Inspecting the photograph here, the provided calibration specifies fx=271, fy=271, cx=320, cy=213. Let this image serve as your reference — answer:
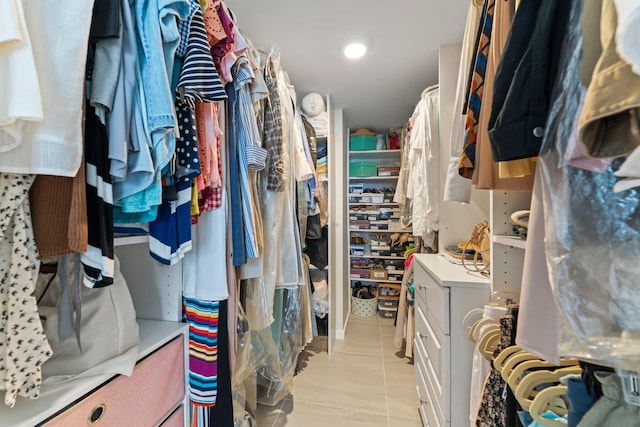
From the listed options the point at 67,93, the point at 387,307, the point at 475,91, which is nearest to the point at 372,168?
the point at 387,307

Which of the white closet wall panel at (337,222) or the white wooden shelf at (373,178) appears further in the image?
the white wooden shelf at (373,178)

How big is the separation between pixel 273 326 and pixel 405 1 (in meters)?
1.76

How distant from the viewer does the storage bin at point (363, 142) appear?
2.98 metres

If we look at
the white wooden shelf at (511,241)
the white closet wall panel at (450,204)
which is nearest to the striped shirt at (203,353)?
the white wooden shelf at (511,241)

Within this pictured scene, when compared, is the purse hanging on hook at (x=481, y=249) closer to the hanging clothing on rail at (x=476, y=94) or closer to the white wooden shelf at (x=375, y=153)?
the hanging clothing on rail at (x=476, y=94)

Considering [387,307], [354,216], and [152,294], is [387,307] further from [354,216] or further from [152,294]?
[152,294]

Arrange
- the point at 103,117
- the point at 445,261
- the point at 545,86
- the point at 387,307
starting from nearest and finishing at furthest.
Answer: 1. the point at 545,86
2. the point at 103,117
3. the point at 445,261
4. the point at 387,307

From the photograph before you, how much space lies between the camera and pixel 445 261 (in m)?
1.41

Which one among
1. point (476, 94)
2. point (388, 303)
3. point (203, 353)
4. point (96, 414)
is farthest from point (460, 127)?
point (388, 303)

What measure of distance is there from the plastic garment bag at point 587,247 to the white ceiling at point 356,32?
1.18 m

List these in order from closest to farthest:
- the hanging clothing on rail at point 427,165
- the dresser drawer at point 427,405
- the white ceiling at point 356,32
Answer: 1. the dresser drawer at point 427,405
2. the white ceiling at point 356,32
3. the hanging clothing on rail at point 427,165

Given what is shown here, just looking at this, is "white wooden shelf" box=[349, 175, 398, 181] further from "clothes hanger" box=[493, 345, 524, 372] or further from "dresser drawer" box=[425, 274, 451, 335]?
"clothes hanger" box=[493, 345, 524, 372]

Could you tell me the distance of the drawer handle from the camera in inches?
22.0

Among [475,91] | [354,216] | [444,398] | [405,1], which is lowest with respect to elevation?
[444,398]
